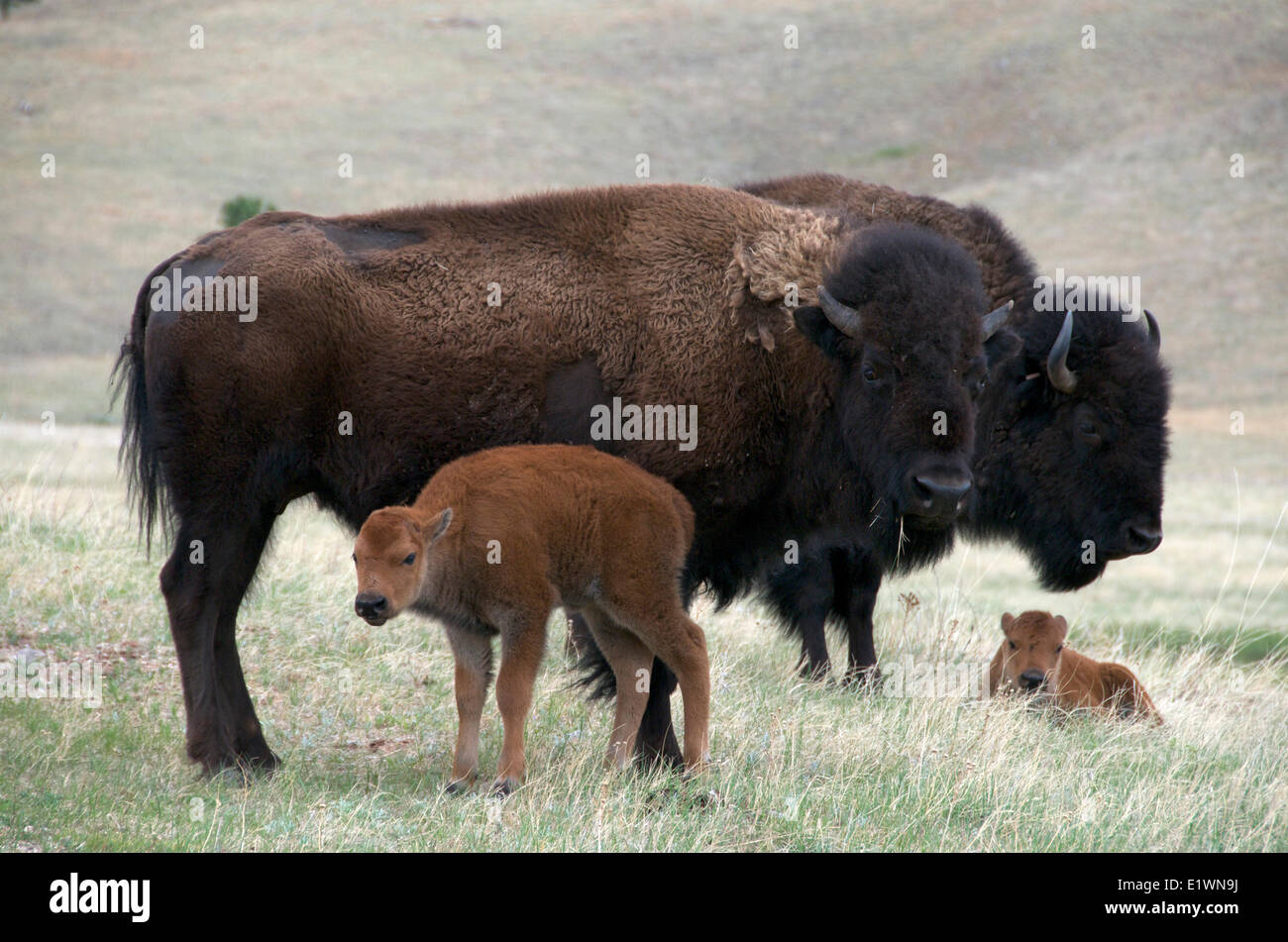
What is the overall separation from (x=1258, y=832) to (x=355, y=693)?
4456mm

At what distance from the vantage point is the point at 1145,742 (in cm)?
753

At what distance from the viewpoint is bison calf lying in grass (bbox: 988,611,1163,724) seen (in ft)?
26.3

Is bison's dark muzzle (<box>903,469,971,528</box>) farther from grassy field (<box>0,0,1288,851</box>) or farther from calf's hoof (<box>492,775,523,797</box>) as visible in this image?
calf's hoof (<box>492,775,523,797</box>)

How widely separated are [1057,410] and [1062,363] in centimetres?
39

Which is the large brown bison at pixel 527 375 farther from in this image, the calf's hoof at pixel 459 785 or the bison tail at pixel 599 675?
the calf's hoof at pixel 459 785

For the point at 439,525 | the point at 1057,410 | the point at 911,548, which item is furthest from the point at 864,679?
the point at 439,525

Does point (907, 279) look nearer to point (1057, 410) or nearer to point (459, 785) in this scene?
point (1057, 410)

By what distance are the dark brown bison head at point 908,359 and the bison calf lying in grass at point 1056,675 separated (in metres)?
2.20

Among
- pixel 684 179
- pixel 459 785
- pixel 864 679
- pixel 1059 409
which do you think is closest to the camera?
pixel 459 785

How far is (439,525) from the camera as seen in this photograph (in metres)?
5.41

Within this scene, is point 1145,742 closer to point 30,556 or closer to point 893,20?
point 30,556

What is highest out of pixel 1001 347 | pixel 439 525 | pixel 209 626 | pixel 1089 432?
pixel 1001 347

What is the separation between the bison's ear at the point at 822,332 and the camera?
605cm

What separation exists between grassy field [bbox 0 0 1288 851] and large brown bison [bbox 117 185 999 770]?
3.49 feet
